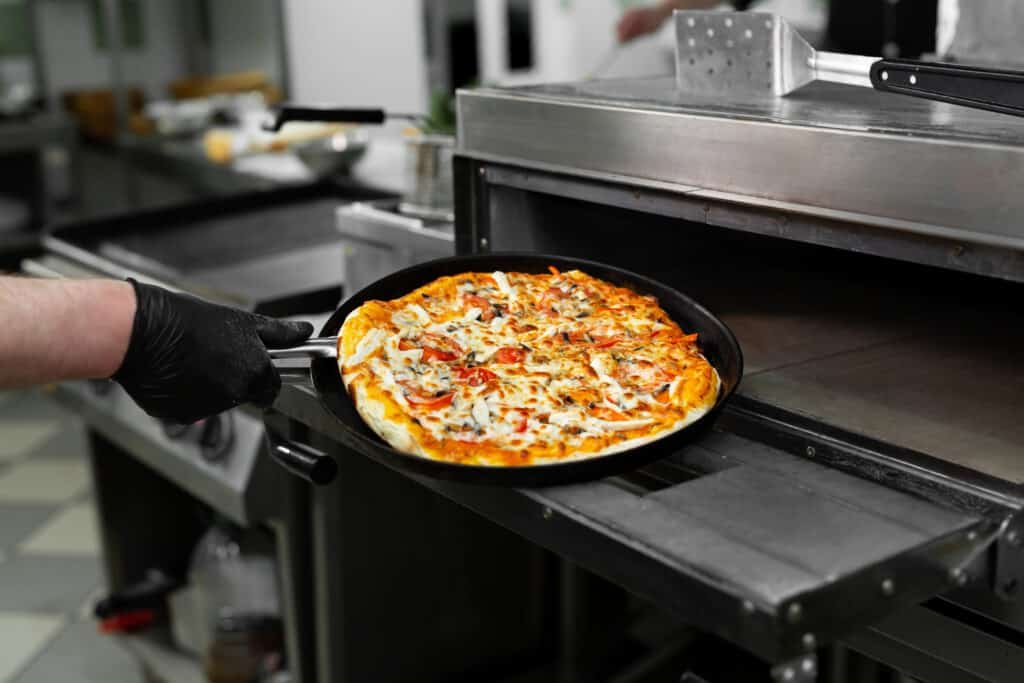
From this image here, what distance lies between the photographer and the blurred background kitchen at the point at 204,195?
1997 millimetres

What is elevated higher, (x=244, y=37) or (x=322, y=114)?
(x=244, y=37)

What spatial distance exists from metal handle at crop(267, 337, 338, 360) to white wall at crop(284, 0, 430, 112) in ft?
14.6

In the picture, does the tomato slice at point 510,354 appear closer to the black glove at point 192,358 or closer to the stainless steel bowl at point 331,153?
the black glove at point 192,358

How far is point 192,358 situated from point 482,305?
0.35 meters

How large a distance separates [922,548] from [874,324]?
0.70 metres

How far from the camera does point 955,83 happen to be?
100 cm

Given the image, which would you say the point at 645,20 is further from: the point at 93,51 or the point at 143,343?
the point at 93,51

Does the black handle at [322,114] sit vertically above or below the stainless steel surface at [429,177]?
above

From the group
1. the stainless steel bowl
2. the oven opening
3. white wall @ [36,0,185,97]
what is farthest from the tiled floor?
the oven opening

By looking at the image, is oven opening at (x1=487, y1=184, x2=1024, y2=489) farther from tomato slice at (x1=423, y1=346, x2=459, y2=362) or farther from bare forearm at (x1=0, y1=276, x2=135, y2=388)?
bare forearm at (x1=0, y1=276, x2=135, y2=388)

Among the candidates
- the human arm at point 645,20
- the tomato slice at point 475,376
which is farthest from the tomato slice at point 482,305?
the human arm at point 645,20

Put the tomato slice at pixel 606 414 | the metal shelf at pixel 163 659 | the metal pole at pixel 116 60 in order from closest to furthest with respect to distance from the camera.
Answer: the tomato slice at pixel 606 414 → the metal shelf at pixel 163 659 → the metal pole at pixel 116 60

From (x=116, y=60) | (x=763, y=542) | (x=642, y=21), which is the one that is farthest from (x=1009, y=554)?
(x=116, y=60)

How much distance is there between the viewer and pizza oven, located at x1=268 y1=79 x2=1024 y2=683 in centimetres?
84
